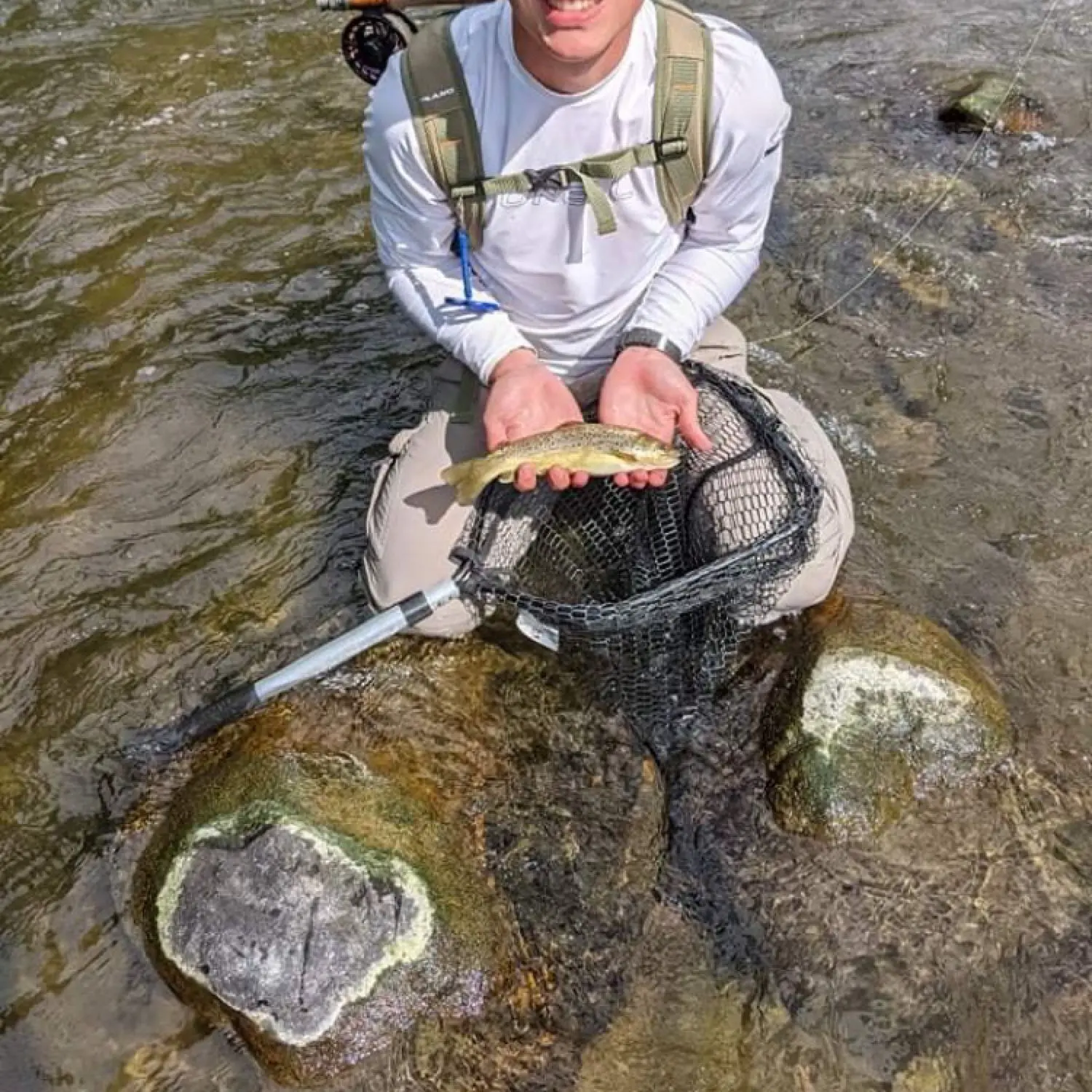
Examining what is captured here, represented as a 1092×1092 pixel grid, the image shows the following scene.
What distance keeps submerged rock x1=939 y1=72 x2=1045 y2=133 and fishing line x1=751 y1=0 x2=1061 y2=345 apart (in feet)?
0.16

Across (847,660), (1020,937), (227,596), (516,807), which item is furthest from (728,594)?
(227,596)

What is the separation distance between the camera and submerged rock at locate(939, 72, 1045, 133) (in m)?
7.79

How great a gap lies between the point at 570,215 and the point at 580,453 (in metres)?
0.88

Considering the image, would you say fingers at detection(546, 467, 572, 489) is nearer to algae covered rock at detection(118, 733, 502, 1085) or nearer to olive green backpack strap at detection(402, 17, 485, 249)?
olive green backpack strap at detection(402, 17, 485, 249)

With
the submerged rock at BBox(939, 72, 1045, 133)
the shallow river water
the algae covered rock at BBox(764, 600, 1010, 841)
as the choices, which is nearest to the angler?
the algae covered rock at BBox(764, 600, 1010, 841)

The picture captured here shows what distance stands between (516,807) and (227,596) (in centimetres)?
171

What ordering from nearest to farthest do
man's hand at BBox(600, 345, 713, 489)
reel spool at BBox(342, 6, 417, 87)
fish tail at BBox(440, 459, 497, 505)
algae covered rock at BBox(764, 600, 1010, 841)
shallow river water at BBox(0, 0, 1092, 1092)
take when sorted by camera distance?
shallow river water at BBox(0, 0, 1092, 1092)
fish tail at BBox(440, 459, 497, 505)
algae covered rock at BBox(764, 600, 1010, 841)
man's hand at BBox(600, 345, 713, 489)
reel spool at BBox(342, 6, 417, 87)

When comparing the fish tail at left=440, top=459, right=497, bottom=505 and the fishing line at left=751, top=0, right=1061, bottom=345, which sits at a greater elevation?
the fish tail at left=440, top=459, right=497, bottom=505

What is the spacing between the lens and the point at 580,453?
3777 millimetres

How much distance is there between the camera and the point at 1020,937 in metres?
3.68

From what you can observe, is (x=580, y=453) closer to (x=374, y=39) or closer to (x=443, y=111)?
(x=443, y=111)

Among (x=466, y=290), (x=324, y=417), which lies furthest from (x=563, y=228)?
(x=324, y=417)

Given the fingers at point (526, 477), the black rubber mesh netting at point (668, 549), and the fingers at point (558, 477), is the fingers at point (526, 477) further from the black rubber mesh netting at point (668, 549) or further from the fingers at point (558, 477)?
the black rubber mesh netting at point (668, 549)

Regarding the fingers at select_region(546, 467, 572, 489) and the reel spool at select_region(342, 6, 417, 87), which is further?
the reel spool at select_region(342, 6, 417, 87)
